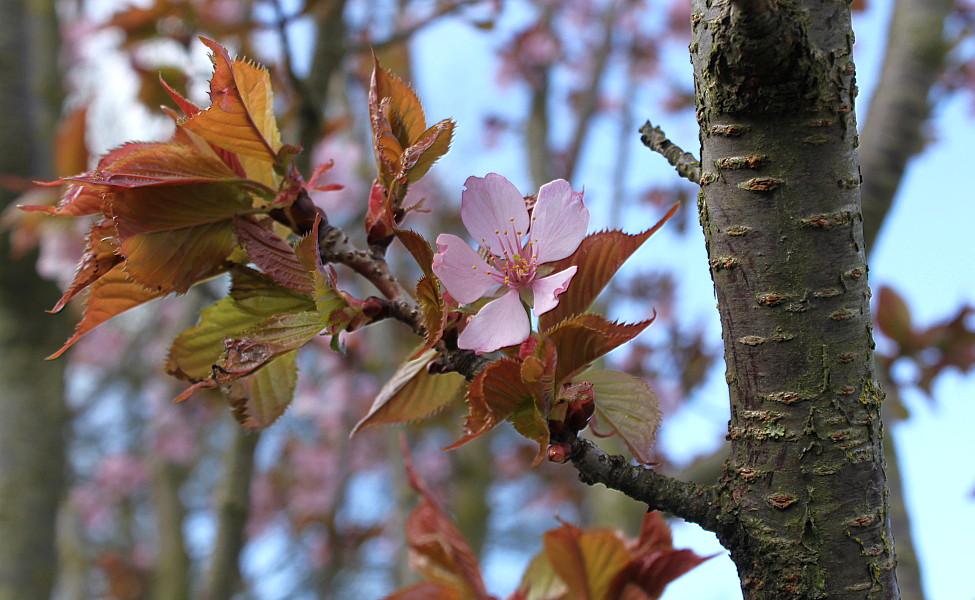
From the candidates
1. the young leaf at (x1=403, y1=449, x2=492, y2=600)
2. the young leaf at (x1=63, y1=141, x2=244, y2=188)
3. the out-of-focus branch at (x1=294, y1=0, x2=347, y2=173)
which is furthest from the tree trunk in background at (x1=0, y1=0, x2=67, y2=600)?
the young leaf at (x1=63, y1=141, x2=244, y2=188)

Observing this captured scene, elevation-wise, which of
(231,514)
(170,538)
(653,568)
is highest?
(170,538)

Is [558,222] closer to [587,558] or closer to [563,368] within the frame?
[563,368]

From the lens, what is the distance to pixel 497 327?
1.24 ft

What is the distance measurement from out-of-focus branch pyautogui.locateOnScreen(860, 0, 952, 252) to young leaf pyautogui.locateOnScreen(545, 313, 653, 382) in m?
0.92

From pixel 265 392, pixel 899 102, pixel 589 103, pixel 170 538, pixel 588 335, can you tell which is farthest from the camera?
pixel 170 538

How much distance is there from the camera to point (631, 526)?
1414 millimetres

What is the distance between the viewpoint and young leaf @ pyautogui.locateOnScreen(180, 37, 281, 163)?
0.41 metres

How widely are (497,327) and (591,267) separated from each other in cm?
7

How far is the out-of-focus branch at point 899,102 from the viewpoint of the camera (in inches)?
44.3

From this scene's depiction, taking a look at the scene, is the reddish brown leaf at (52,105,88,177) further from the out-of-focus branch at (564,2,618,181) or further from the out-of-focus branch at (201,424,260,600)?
the out-of-focus branch at (564,2,618,181)

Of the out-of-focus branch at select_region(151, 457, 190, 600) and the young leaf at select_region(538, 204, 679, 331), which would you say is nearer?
the young leaf at select_region(538, 204, 679, 331)

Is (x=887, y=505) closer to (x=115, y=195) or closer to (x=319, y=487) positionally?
(x=115, y=195)

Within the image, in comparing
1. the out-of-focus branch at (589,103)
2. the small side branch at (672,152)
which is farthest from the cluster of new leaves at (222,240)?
the out-of-focus branch at (589,103)

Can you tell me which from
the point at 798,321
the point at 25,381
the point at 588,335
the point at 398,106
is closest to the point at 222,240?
the point at 398,106
